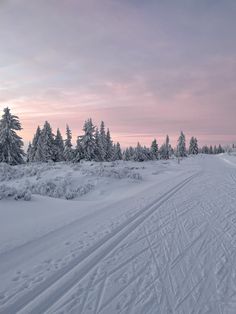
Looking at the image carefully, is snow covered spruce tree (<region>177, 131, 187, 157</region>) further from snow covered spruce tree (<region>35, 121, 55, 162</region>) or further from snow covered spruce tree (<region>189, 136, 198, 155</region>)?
snow covered spruce tree (<region>35, 121, 55, 162</region>)

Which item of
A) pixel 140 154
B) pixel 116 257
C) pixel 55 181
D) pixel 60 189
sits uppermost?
pixel 140 154

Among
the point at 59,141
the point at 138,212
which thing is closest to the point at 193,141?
the point at 59,141

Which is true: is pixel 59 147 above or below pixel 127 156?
above

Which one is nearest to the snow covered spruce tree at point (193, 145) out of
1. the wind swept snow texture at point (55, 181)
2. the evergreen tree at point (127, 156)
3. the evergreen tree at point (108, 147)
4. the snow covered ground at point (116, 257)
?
the evergreen tree at point (127, 156)

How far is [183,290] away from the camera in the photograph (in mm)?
4324

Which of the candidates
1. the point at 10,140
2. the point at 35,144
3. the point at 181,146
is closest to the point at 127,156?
the point at 181,146

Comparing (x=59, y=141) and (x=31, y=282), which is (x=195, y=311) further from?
(x=59, y=141)

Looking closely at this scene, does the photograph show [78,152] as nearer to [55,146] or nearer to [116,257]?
[55,146]

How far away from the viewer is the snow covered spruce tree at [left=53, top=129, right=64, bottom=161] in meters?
51.1

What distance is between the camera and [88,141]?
4378 centimetres

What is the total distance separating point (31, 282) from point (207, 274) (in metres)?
3.15

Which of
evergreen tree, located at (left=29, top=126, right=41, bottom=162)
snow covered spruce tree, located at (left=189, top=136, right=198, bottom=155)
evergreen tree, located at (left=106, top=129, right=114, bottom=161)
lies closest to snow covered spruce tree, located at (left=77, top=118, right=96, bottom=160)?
evergreen tree, located at (left=29, top=126, right=41, bottom=162)

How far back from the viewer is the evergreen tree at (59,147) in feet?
168

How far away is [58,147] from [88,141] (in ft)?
40.0
